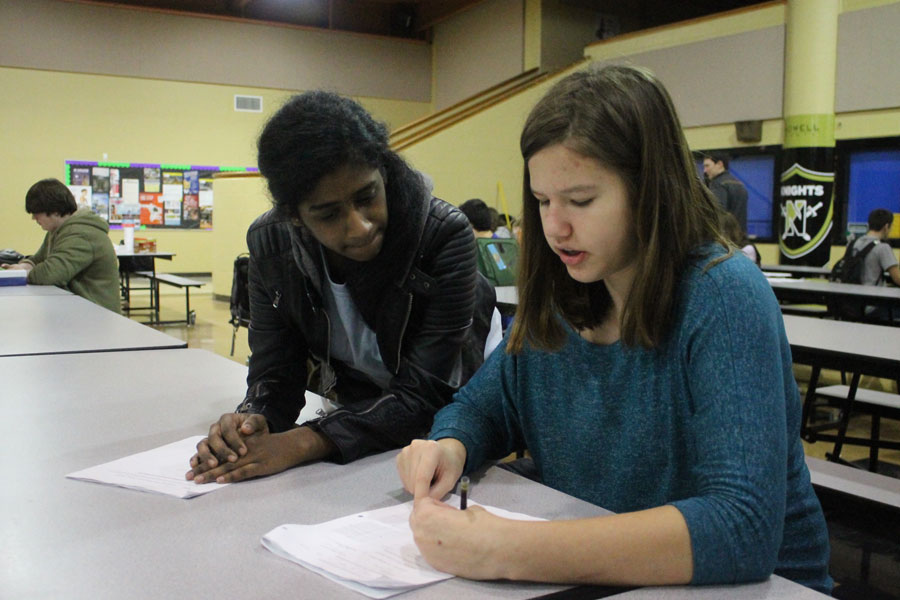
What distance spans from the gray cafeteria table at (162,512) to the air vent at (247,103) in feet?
32.6

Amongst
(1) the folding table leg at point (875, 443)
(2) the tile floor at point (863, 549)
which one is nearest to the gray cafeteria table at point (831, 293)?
(1) the folding table leg at point (875, 443)

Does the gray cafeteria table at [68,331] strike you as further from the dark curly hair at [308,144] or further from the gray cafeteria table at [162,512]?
the dark curly hair at [308,144]

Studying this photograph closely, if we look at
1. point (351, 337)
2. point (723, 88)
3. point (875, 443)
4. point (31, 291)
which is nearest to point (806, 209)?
point (723, 88)

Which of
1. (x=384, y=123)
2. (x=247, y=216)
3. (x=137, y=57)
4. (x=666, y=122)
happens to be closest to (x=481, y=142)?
(x=247, y=216)

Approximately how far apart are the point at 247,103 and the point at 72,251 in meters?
7.19

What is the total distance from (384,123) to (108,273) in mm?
3487

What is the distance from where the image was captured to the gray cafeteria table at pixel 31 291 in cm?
374

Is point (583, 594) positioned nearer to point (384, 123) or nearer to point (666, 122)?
point (666, 122)

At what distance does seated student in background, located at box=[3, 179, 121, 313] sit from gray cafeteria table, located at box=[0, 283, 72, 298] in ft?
0.27

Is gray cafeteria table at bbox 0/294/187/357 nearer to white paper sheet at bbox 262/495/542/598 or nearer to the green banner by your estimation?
white paper sheet at bbox 262/495/542/598

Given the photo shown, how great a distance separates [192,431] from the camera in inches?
54.8

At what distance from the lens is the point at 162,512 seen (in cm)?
101

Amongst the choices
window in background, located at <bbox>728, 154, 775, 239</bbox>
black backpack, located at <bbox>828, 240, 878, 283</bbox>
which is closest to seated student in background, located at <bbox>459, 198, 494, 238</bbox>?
black backpack, located at <bbox>828, 240, 878, 283</bbox>

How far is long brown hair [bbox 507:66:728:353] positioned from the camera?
0.94m
